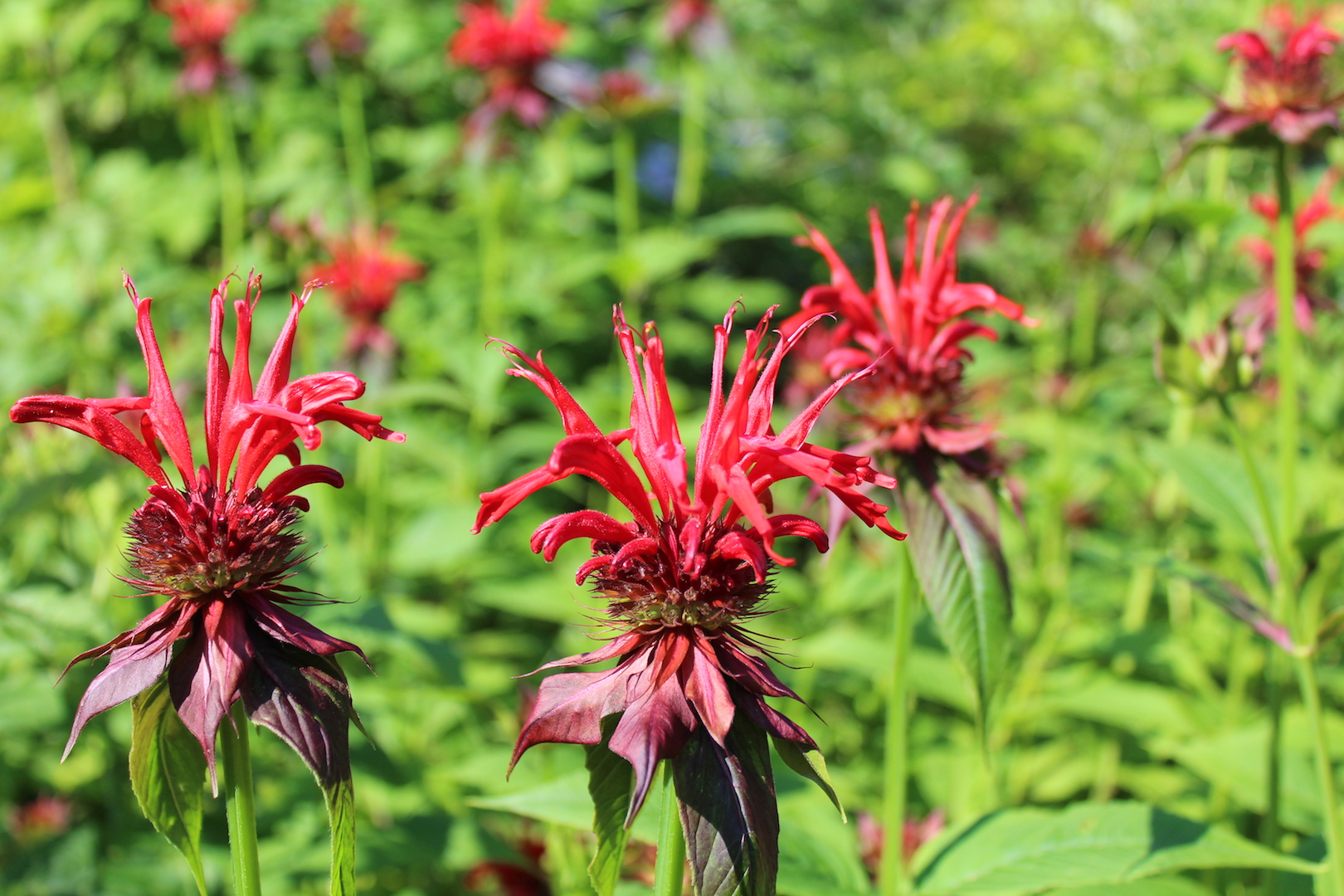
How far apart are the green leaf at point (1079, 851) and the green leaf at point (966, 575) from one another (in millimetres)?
245

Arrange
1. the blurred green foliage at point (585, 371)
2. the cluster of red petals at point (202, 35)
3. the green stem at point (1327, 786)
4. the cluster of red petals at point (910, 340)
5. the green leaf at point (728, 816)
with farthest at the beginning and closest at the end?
the cluster of red petals at point (202, 35) → the blurred green foliage at point (585, 371) → the cluster of red petals at point (910, 340) → the green stem at point (1327, 786) → the green leaf at point (728, 816)

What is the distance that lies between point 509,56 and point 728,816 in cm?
340

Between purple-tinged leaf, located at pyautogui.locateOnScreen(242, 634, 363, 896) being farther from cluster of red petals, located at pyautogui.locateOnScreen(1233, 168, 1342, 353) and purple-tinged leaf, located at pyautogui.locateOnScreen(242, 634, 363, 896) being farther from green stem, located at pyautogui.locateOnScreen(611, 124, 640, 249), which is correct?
green stem, located at pyautogui.locateOnScreen(611, 124, 640, 249)

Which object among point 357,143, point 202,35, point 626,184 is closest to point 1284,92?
point 626,184

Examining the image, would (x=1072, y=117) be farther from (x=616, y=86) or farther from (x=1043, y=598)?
(x=1043, y=598)

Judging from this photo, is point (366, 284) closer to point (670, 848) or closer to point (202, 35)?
point (202, 35)

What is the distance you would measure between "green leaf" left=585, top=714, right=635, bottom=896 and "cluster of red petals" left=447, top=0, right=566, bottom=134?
121 inches

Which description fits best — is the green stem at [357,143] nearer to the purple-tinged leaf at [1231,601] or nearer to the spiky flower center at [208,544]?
the spiky flower center at [208,544]

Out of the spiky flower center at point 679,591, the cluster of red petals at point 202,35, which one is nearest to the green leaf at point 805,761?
the spiky flower center at point 679,591

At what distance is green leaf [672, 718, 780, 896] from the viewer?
0.83m

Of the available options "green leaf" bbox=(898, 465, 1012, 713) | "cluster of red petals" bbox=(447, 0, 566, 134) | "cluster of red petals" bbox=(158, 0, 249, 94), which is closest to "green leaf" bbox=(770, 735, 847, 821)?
"green leaf" bbox=(898, 465, 1012, 713)

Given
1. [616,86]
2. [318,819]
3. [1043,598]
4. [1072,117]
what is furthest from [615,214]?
[318,819]

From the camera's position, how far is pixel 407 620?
256cm

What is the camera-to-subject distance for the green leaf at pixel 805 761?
0.87 m
